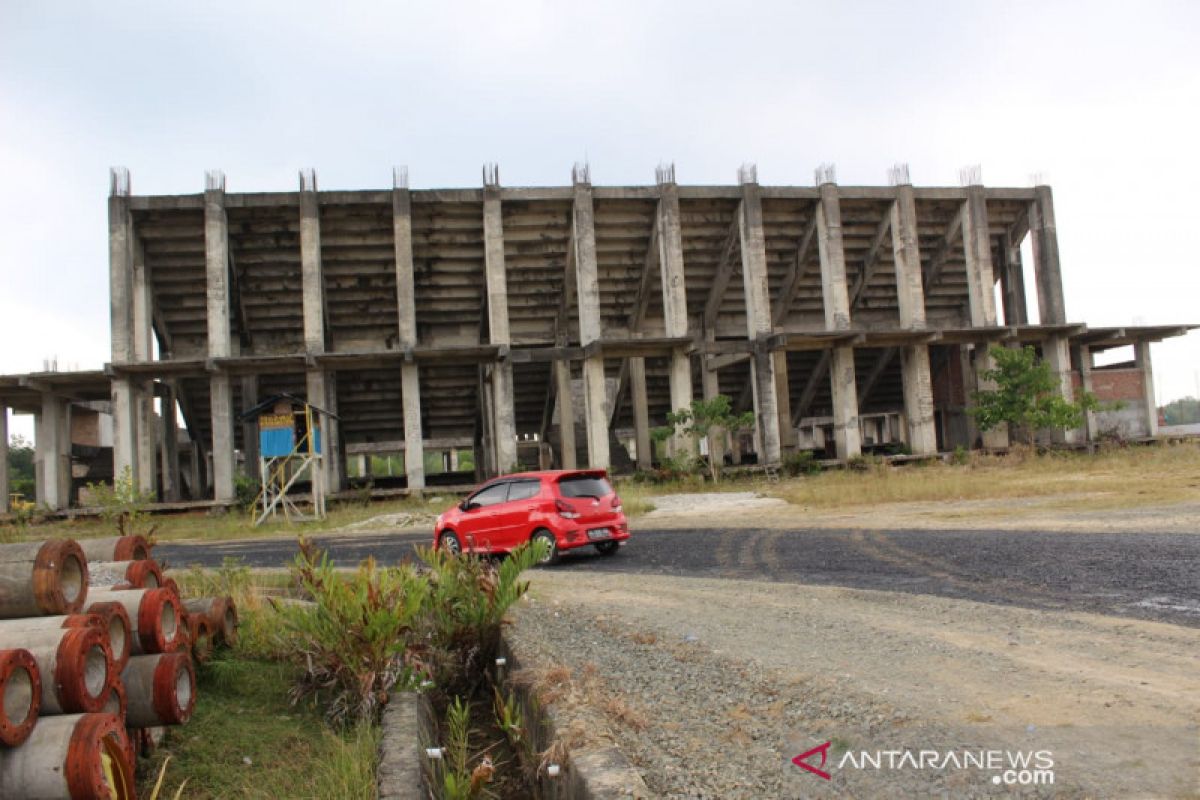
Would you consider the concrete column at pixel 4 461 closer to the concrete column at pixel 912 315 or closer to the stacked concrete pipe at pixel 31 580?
the stacked concrete pipe at pixel 31 580

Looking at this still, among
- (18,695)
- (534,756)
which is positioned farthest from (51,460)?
(534,756)

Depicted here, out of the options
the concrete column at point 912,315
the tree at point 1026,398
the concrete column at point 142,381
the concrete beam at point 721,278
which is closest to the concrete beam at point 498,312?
the concrete beam at point 721,278

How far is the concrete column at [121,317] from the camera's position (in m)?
24.6

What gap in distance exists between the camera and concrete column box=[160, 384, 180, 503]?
2866 centimetres

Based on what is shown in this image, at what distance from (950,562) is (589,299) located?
→ 18.7 metres

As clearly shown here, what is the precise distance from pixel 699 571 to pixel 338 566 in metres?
5.68

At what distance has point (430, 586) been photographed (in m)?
6.98

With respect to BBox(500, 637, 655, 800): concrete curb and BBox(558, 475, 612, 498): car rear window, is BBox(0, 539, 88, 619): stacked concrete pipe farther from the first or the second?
BBox(558, 475, 612, 498): car rear window

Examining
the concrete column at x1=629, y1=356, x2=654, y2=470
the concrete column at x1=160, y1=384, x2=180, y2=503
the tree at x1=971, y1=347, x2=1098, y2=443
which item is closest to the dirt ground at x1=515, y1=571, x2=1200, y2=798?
the concrete column at x1=629, y1=356, x2=654, y2=470

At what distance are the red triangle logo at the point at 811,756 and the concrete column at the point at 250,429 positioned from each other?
27.7 metres

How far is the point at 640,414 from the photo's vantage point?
28.9 metres

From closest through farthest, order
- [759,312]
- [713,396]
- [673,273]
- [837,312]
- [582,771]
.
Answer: [582,771]
[673,273]
[759,312]
[837,312]
[713,396]

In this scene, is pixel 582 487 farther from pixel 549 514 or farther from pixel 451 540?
pixel 451 540

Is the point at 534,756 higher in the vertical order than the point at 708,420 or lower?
lower
